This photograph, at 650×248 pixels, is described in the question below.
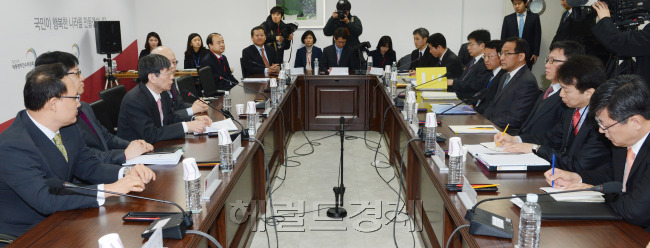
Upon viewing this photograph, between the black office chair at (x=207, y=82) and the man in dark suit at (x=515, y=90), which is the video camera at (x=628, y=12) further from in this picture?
the black office chair at (x=207, y=82)

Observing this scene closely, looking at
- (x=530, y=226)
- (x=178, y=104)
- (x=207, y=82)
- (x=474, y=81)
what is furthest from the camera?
(x=207, y=82)

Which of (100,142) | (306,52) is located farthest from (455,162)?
(306,52)

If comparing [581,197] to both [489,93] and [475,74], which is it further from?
Answer: [475,74]

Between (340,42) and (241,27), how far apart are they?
236 cm

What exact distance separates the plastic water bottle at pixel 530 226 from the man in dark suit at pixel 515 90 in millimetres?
2015

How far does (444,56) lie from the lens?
5379 millimetres

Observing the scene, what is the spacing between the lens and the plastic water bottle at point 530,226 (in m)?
1.39

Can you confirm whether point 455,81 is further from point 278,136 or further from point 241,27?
point 241,27

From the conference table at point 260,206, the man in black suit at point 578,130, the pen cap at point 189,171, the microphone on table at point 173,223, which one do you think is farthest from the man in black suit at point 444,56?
the microphone on table at point 173,223

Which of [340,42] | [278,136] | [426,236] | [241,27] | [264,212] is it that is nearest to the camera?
[426,236]

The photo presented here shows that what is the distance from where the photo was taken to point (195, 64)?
684 centimetres

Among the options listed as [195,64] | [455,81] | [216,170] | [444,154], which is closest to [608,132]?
[444,154]

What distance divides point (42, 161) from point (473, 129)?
2068mm

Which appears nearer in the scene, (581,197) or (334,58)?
(581,197)
